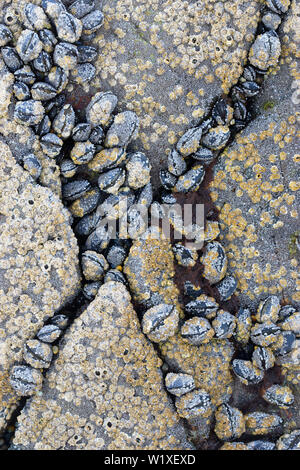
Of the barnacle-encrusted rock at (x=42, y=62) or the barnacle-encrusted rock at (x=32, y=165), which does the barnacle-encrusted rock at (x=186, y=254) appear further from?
the barnacle-encrusted rock at (x=42, y=62)

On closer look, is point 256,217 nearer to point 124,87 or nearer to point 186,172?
point 186,172

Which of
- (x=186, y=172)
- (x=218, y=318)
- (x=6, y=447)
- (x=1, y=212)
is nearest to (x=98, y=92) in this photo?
(x=186, y=172)

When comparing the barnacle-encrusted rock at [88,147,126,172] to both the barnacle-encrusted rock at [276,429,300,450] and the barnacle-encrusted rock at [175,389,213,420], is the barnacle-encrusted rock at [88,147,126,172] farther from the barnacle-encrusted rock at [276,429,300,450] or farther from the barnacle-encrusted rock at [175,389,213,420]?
the barnacle-encrusted rock at [276,429,300,450]

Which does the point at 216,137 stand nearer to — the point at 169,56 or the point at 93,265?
the point at 169,56

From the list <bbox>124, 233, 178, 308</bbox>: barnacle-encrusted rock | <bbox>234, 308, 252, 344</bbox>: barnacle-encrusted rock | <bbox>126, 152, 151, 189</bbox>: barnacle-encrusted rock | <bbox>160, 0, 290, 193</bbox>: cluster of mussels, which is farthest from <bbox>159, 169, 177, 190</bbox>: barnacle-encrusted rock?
<bbox>234, 308, 252, 344</bbox>: barnacle-encrusted rock

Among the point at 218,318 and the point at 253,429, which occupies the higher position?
the point at 218,318

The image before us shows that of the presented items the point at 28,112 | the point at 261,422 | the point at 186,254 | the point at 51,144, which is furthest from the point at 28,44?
the point at 261,422

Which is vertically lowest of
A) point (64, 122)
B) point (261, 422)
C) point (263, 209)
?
point (261, 422)
